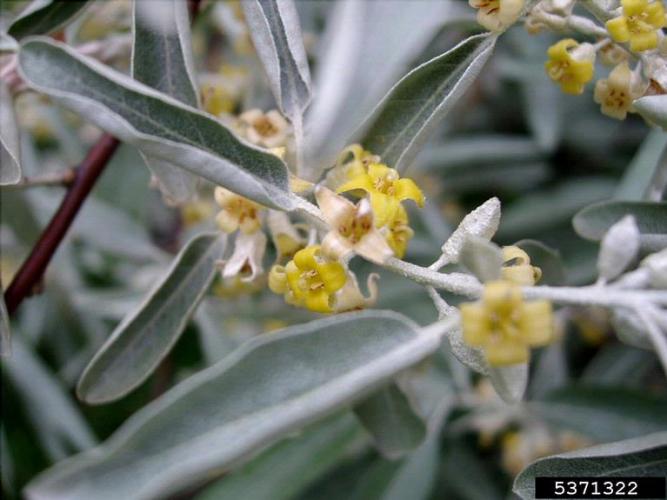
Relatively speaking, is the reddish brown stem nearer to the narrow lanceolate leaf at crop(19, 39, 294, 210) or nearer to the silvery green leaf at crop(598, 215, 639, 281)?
the narrow lanceolate leaf at crop(19, 39, 294, 210)

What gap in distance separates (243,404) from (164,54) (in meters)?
0.54

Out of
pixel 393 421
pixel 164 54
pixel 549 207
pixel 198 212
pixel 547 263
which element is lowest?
pixel 549 207

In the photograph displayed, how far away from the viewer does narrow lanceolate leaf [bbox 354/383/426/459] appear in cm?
119

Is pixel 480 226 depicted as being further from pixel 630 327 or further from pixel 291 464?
pixel 291 464

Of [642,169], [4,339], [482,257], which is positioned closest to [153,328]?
[4,339]

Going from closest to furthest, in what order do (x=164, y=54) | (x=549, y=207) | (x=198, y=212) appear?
(x=164, y=54)
(x=198, y=212)
(x=549, y=207)

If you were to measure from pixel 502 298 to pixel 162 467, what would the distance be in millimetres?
321

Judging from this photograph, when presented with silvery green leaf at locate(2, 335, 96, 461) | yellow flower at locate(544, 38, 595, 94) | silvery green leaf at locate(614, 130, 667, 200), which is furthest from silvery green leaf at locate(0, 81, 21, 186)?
silvery green leaf at locate(614, 130, 667, 200)

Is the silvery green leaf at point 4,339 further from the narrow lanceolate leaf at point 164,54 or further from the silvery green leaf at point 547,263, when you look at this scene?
the silvery green leaf at point 547,263

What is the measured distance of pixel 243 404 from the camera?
74 cm

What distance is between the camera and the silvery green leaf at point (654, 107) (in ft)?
2.95

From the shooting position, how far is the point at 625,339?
83 centimetres

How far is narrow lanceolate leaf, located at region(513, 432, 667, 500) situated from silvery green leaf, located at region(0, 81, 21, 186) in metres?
0.69

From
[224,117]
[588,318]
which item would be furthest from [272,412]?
[588,318]
